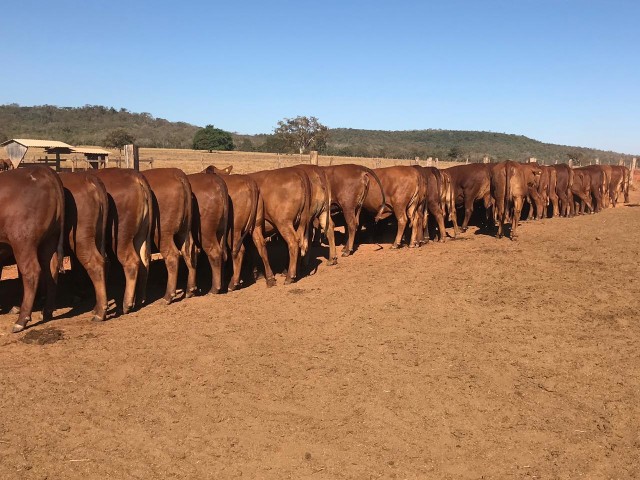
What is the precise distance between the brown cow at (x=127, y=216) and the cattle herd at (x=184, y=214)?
1 cm

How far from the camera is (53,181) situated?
21.2 feet

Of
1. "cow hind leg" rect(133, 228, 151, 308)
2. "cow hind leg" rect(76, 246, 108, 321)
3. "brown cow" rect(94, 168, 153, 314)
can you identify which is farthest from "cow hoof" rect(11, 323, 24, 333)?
"cow hind leg" rect(133, 228, 151, 308)

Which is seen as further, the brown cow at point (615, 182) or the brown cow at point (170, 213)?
the brown cow at point (615, 182)

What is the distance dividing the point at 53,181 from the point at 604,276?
833 centimetres

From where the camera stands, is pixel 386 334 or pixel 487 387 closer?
pixel 487 387

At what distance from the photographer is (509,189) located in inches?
517

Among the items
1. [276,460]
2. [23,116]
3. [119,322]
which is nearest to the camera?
[276,460]

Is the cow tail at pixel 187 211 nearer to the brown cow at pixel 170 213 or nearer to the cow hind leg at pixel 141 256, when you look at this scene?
the brown cow at pixel 170 213

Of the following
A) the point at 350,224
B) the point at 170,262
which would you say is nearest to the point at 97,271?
the point at 170,262

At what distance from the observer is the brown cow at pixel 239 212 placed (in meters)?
8.73

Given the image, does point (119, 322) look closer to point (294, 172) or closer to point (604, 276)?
point (294, 172)

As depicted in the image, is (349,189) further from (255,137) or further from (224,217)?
(255,137)

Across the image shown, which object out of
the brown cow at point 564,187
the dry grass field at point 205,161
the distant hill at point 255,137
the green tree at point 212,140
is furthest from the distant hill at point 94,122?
the brown cow at point 564,187

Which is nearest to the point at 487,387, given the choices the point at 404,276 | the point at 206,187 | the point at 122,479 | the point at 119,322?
the point at 122,479
